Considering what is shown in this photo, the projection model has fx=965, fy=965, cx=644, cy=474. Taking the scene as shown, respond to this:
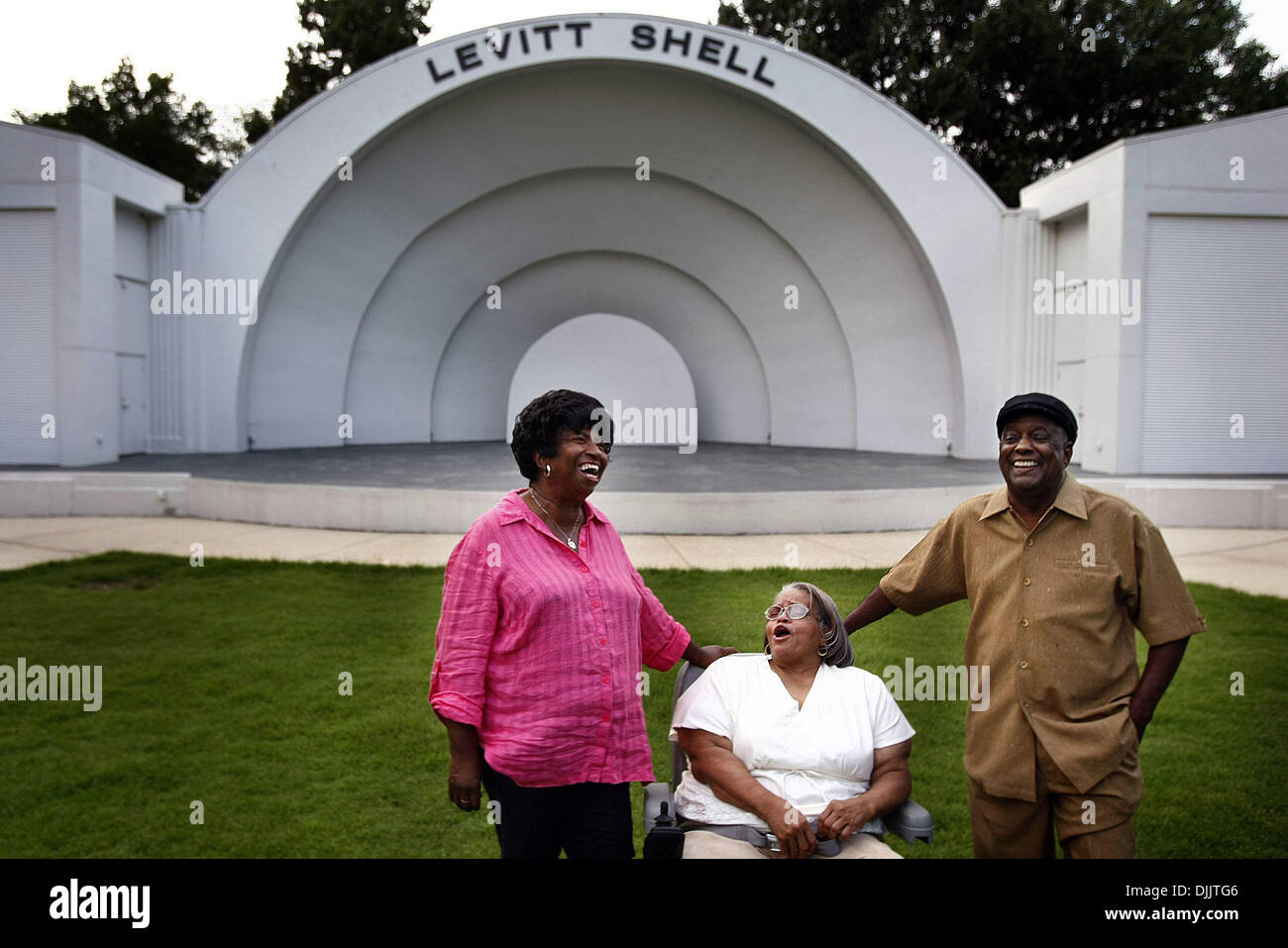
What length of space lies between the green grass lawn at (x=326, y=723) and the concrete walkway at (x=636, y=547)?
2.66 ft

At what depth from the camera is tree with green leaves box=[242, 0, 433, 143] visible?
30.9m

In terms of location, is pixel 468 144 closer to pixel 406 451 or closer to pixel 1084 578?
pixel 406 451

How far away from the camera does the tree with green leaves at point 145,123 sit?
29.2 m

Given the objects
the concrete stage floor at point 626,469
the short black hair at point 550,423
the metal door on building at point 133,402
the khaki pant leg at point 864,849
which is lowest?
the khaki pant leg at point 864,849

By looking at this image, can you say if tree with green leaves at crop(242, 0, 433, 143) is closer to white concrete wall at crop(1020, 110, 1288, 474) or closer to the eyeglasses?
white concrete wall at crop(1020, 110, 1288, 474)

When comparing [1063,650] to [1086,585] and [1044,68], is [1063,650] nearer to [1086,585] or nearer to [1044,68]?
[1086,585]

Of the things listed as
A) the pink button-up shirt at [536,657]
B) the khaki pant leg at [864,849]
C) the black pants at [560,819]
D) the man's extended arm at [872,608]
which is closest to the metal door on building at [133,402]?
the pink button-up shirt at [536,657]

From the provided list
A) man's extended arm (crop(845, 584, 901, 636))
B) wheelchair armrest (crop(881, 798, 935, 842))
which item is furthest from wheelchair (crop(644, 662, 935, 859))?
man's extended arm (crop(845, 584, 901, 636))

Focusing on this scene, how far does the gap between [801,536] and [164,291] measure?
40.9ft

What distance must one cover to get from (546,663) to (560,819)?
1.56 ft

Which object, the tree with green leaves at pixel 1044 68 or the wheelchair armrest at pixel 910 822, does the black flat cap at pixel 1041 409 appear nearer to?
the wheelchair armrest at pixel 910 822

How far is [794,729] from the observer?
2975 millimetres

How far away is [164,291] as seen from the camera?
16781 millimetres

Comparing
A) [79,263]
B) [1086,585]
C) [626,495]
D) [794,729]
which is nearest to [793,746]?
[794,729]
